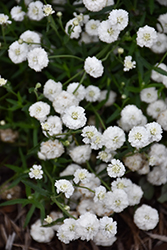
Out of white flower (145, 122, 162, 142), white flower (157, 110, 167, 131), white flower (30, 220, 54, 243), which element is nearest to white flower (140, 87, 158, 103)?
white flower (157, 110, 167, 131)

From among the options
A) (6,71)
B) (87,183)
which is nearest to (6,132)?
(6,71)

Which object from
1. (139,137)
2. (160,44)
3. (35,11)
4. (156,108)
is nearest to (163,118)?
(156,108)

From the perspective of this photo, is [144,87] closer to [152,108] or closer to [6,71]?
[152,108]

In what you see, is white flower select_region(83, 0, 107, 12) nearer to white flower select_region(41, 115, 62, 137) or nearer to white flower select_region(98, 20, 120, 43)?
white flower select_region(98, 20, 120, 43)

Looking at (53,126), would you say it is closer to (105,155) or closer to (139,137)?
(105,155)

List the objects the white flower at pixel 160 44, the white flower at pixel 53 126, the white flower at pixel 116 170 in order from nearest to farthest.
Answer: the white flower at pixel 116 170, the white flower at pixel 53 126, the white flower at pixel 160 44

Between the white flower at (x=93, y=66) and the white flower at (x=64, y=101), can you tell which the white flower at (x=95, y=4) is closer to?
the white flower at (x=93, y=66)

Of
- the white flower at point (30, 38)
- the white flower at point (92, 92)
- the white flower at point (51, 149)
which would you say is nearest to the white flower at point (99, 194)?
the white flower at point (51, 149)
